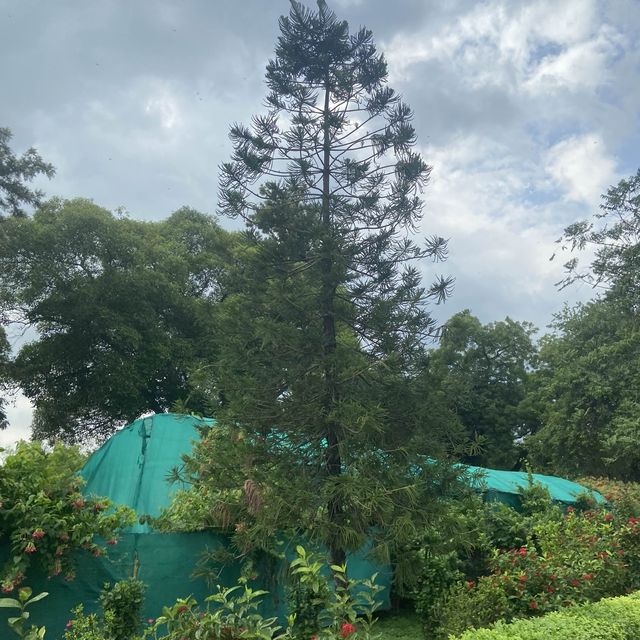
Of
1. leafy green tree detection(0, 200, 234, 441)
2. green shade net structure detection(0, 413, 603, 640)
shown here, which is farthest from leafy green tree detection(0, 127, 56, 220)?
green shade net structure detection(0, 413, 603, 640)

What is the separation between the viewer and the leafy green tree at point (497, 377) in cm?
2373

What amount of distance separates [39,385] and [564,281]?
1564 centimetres

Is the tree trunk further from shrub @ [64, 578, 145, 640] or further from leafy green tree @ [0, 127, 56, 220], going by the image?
leafy green tree @ [0, 127, 56, 220]

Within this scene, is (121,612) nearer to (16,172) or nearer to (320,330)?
(320,330)

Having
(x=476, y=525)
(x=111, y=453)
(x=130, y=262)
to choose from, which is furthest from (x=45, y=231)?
(x=476, y=525)

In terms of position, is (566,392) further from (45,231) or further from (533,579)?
(45,231)

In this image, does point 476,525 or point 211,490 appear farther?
point 476,525

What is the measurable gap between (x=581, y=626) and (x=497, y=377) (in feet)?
72.3


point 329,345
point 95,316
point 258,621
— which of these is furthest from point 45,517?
point 95,316

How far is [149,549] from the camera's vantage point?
592 centimetres

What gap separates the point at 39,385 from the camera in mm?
17656

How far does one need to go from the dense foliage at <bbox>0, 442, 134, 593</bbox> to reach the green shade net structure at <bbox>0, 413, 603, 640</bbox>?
234 mm

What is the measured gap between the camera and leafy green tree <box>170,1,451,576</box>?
5.58 m

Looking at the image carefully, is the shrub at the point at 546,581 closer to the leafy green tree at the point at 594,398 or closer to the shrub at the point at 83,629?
the shrub at the point at 83,629
